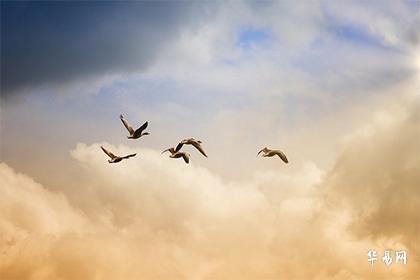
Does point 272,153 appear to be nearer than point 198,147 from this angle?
Yes

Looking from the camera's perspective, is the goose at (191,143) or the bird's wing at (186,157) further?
the bird's wing at (186,157)

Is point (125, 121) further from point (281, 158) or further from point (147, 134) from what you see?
point (281, 158)

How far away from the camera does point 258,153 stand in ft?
97.9

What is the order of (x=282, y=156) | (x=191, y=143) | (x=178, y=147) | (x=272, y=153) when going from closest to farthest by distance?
(x=282, y=156)
(x=272, y=153)
(x=191, y=143)
(x=178, y=147)

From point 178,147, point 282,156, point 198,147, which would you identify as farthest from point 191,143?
point 282,156

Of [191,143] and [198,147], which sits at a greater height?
[191,143]

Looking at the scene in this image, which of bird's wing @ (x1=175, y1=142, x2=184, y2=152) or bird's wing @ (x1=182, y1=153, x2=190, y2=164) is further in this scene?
bird's wing @ (x1=175, y1=142, x2=184, y2=152)

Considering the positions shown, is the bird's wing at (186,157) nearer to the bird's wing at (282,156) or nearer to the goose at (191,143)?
the goose at (191,143)

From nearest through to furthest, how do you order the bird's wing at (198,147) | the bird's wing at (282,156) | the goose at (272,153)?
1. the bird's wing at (282,156)
2. the goose at (272,153)
3. the bird's wing at (198,147)

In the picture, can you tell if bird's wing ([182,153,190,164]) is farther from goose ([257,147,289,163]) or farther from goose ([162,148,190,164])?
goose ([257,147,289,163])

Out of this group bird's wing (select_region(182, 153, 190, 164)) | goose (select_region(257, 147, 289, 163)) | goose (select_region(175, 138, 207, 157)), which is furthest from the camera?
bird's wing (select_region(182, 153, 190, 164))

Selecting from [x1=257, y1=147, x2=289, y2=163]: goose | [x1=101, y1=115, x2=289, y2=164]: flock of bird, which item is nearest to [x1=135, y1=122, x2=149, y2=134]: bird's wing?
[x1=101, y1=115, x2=289, y2=164]: flock of bird

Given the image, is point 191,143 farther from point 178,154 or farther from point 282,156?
point 282,156

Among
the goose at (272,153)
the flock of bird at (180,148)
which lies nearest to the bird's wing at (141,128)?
the flock of bird at (180,148)
